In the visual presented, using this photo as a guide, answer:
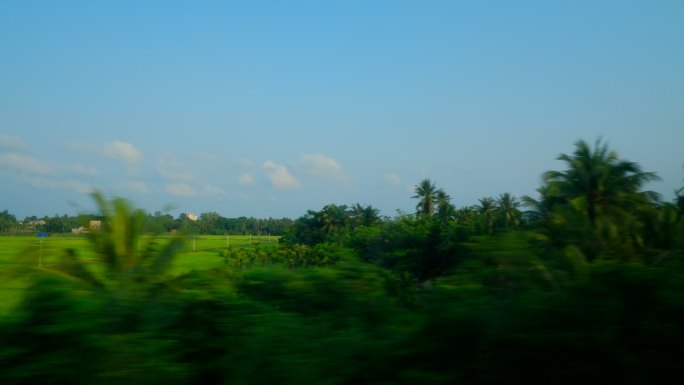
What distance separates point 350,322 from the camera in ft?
15.5

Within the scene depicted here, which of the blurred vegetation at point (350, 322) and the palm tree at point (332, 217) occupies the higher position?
the palm tree at point (332, 217)

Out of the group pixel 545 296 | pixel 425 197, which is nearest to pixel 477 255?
pixel 545 296

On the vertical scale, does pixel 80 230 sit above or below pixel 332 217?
below

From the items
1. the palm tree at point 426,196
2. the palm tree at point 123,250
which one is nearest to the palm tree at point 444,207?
the palm tree at point 426,196

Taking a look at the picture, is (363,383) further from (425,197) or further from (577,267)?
(425,197)

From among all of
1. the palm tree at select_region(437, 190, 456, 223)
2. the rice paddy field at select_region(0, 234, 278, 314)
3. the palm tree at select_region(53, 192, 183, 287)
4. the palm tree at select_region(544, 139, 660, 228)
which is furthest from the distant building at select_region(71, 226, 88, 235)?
the palm tree at select_region(437, 190, 456, 223)

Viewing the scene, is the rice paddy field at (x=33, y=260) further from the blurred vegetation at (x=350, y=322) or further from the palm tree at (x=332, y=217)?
the palm tree at (x=332, y=217)

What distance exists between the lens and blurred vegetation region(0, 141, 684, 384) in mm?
3936

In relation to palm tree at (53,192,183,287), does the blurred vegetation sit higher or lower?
lower

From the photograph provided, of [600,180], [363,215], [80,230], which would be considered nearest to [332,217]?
[363,215]

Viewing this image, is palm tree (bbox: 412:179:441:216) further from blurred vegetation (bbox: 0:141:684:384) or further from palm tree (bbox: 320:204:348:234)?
blurred vegetation (bbox: 0:141:684:384)

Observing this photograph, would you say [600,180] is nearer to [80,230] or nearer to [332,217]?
[80,230]

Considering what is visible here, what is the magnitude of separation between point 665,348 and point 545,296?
1017 millimetres

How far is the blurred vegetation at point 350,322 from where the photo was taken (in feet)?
12.9
